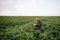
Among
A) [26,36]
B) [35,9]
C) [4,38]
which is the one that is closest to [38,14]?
[35,9]

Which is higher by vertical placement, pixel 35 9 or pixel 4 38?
pixel 35 9

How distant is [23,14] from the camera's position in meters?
1.91

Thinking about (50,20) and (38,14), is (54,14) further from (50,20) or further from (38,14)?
(38,14)

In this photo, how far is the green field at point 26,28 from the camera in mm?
1813

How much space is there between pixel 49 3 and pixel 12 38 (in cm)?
92

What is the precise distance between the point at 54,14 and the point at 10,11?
812 mm

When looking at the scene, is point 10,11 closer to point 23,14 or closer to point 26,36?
point 23,14

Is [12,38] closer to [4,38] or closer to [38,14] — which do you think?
[4,38]

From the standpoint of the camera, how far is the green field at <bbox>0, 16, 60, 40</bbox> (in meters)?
1.81

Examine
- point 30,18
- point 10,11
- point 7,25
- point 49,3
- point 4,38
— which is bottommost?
point 4,38

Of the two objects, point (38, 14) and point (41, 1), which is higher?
point (41, 1)

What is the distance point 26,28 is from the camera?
186 centimetres

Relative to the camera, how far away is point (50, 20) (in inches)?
74.0

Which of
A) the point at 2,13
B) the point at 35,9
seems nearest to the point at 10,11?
the point at 2,13
